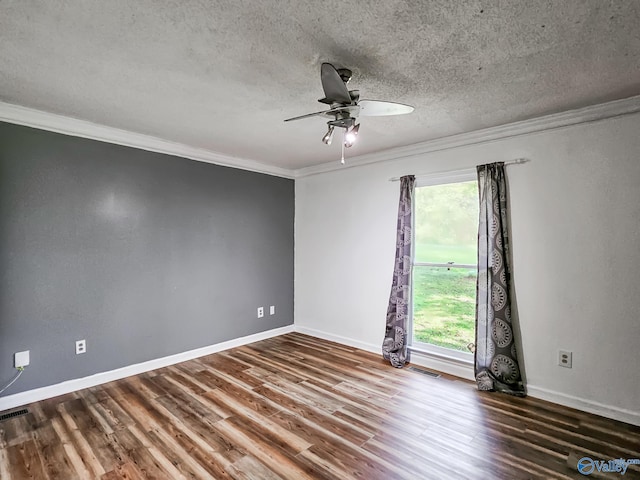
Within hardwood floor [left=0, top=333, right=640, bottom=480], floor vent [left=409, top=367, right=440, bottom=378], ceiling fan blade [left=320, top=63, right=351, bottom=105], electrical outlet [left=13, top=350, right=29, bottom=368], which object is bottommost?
hardwood floor [left=0, top=333, right=640, bottom=480]

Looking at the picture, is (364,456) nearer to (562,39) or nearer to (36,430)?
(36,430)

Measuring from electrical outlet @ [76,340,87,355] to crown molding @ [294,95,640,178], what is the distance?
351 centimetres

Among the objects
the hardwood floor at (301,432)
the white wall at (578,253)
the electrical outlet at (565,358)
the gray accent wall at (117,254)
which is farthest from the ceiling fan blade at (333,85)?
the electrical outlet at (565,358)

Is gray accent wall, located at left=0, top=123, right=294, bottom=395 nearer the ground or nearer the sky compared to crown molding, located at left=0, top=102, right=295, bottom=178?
nearer the ground

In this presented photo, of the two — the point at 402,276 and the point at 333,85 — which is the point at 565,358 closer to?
the point at 402,276

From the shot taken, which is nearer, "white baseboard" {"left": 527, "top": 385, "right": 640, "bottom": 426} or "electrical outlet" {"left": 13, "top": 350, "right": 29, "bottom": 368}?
"white baseboard" {"left": 527, "top": 385, "right": 640, "bottom": 426}

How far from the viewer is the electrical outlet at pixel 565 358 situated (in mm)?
2738

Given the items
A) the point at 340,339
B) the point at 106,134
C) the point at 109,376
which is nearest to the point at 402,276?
the point at 340,339

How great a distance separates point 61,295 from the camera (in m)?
2.92

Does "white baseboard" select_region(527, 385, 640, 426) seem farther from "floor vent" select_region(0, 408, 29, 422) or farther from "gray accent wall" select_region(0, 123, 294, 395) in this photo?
"floor vent" select_region(0, 408, 29, 422)

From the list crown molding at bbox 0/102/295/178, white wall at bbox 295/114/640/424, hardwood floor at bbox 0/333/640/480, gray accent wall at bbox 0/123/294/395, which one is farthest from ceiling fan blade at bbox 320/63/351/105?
gray accent wall at bbox 0/123/294/395

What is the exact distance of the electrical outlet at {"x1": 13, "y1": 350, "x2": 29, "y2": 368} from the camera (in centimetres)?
268

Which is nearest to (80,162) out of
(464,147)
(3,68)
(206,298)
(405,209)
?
(3,68)

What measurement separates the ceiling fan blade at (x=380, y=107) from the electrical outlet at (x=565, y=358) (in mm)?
2466
